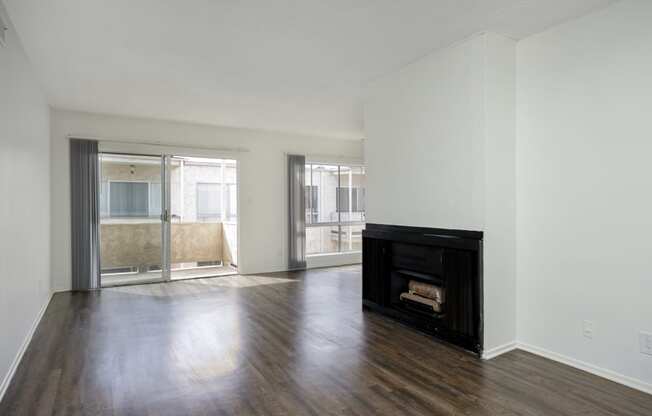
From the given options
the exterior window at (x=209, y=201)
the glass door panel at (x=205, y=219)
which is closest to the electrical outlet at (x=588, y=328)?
the glass door panel at (x=205, y=219)

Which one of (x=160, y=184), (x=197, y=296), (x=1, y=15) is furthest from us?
(x=160, y=184)

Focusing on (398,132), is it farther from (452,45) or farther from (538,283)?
(538,283)

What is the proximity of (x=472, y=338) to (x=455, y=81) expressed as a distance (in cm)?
216

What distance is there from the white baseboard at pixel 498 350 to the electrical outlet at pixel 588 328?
587 mm

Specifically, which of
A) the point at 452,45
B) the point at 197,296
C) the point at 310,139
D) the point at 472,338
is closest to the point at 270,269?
the point at 197,296

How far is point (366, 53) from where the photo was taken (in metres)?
3.62

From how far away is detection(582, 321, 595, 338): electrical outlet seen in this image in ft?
9.40

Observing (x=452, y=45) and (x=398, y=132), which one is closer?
(x=452, y=45)

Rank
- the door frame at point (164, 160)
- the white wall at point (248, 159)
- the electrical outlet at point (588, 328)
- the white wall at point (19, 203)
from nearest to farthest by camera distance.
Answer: the white wall at point (19, 203) → the electrical outlet at point (588, 328) → the white wall at point (248, 159) → the door frame at point (164, 160)

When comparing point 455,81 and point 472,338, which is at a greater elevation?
point 455,81

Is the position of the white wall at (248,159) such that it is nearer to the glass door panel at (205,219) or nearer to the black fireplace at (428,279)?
the glass door panel at (205,219)

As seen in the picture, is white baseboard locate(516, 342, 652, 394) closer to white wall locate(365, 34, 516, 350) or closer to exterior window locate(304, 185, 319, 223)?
white wall locate(365, 34, 516, 350)

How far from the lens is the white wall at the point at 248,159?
564cm

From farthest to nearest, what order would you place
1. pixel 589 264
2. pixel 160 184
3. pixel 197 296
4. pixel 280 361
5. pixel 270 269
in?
1. pixel 270 269
2. pixel 160 184
3. pixel 197 296
4. pixel 280 361
5. pixel 589 264
